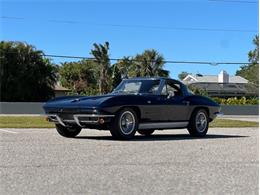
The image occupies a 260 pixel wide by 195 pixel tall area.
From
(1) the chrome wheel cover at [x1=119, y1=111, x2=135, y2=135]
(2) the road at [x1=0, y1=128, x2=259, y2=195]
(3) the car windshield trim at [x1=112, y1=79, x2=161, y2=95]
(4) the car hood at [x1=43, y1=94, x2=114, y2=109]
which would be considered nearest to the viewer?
(2) the road at [x1=0, y1=128, x2=259, y2=195]

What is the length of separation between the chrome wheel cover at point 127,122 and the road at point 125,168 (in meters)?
1.11

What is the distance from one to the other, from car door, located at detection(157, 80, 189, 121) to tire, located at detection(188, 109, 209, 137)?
247mm

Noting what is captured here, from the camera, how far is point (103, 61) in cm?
6450

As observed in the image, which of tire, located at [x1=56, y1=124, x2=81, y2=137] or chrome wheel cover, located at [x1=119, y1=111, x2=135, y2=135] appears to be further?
tire, located at [x1=56, y1=124, x2=81, y2=137]

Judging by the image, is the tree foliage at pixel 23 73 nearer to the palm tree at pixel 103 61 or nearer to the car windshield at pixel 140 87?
the palm tree at pixel 103 61

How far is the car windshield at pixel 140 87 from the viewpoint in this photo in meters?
13.2

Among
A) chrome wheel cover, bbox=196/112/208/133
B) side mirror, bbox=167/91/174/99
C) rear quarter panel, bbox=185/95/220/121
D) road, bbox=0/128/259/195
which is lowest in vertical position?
road, bbox=0/128/259/195

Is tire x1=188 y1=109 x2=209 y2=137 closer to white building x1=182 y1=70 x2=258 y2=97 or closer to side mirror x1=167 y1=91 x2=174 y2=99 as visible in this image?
side mirror x1=167 y1=91 x2=174 y2=99

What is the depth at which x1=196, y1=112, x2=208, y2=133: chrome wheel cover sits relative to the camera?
Answer: 1407cm

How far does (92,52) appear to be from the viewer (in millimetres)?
64062

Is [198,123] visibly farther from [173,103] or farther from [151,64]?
[151,64]

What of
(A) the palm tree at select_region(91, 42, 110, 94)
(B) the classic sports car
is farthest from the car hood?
(A) the palm tree at select_region(91, 42, 110, 94)

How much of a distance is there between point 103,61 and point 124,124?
52.6m

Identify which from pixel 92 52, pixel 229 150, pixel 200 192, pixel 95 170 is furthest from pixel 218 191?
pixel 92 52
